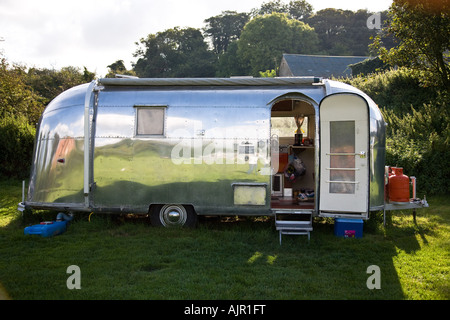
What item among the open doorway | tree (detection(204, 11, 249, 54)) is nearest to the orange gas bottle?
the open doorway

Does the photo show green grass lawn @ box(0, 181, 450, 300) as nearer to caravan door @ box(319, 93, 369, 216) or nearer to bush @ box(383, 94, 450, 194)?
caravan door @ box(319, 93, 369, 216)

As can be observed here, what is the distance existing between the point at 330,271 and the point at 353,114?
9.63ft

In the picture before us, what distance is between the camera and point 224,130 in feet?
23.9

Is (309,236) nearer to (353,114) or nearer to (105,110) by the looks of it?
(353,114)

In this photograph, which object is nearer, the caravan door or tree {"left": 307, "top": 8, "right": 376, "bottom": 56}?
the caravan door

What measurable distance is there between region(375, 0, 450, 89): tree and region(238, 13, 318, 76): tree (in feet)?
90.8

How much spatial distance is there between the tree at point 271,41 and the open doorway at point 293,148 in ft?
108

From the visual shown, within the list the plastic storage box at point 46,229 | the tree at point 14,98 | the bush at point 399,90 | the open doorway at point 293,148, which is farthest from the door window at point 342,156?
the tree at point 14,98

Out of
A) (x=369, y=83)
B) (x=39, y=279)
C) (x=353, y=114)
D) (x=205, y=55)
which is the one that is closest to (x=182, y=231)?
(x=39, y=279)

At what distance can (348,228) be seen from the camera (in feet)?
23.5

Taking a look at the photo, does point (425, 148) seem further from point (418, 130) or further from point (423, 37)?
point (423, 37)

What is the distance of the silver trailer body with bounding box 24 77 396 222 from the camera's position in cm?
703

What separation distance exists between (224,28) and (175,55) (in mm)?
10898

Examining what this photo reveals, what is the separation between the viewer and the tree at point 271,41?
42.3m
